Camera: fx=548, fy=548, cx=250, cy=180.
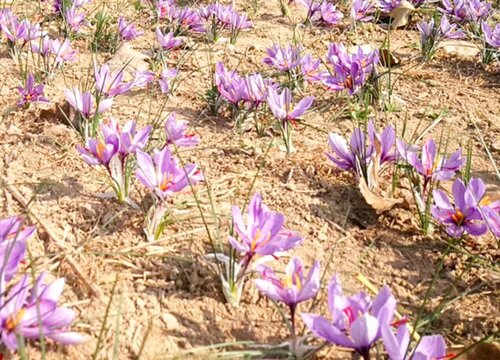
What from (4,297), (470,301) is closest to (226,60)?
(470,301)

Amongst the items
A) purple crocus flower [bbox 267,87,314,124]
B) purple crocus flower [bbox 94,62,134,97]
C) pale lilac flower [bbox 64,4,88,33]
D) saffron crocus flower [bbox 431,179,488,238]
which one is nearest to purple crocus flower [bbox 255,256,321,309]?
saffron crocus flower [bbox 431,179,488,238]

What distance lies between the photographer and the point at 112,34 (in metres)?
3.21

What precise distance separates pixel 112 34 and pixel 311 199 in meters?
1.99

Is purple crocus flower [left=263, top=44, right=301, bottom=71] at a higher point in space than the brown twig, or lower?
→ higher

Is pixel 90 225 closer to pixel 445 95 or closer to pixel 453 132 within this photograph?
pixel 453 132

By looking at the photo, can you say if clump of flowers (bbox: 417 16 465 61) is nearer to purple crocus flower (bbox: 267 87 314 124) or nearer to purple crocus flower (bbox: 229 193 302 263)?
purple crocus flower (bbox: 267 87 314 124)

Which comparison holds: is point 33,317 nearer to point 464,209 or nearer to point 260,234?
point 260,234

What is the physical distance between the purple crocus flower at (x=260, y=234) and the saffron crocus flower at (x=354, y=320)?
0.59 feet

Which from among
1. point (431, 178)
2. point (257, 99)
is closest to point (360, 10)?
point (257, 99)

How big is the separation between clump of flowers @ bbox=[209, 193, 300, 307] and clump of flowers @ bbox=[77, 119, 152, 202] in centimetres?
41

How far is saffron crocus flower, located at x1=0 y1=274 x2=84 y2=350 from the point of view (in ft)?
3.03

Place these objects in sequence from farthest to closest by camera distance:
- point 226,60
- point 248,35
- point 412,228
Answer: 1. point 248,35
2. point 226,60
3. point 412,228

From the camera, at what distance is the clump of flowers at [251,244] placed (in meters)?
1.19

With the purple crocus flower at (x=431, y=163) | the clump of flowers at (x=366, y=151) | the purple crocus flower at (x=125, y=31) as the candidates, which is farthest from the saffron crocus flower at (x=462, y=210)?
the purple crocus flower at (x=125, y=31)
